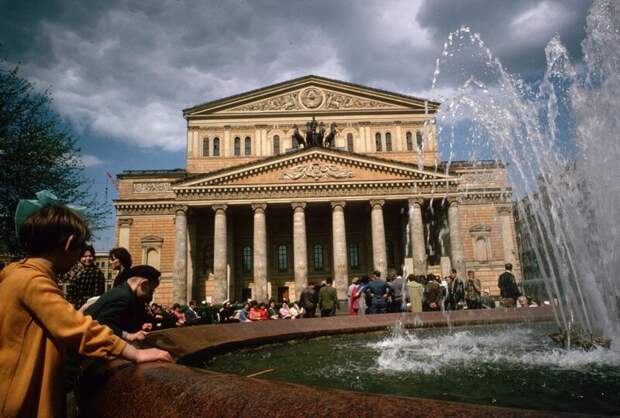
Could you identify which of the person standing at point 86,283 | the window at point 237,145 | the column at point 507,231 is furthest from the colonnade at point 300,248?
the person standing at point 86,283

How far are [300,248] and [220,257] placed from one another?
19.2 ft

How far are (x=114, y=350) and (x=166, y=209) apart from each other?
123 feet

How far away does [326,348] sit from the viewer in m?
7.23

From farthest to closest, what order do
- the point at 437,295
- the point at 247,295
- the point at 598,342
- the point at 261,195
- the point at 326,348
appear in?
1. the point at 247,295
2. the point at 261,195
3. the point at 437,295
4. the point at 326,348
5. the point at 598,342

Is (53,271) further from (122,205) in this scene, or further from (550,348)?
(122,205)

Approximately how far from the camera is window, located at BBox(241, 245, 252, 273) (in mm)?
37750

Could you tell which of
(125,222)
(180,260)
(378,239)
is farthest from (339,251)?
(125,222)

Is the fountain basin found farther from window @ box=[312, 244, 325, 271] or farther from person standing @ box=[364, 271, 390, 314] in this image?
window @ box=[312, 244, 325, 271]

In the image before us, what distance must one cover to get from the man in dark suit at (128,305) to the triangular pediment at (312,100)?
130ft

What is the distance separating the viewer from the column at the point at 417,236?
30969 millimetres

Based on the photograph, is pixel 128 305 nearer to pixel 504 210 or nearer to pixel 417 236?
pixel 417 236

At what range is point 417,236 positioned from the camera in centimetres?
3191

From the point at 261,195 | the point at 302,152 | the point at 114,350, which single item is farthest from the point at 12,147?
the point at 114,350

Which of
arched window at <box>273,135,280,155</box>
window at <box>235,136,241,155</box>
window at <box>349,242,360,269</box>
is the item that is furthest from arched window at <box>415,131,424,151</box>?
window at <box>235,136,241,155</box>
